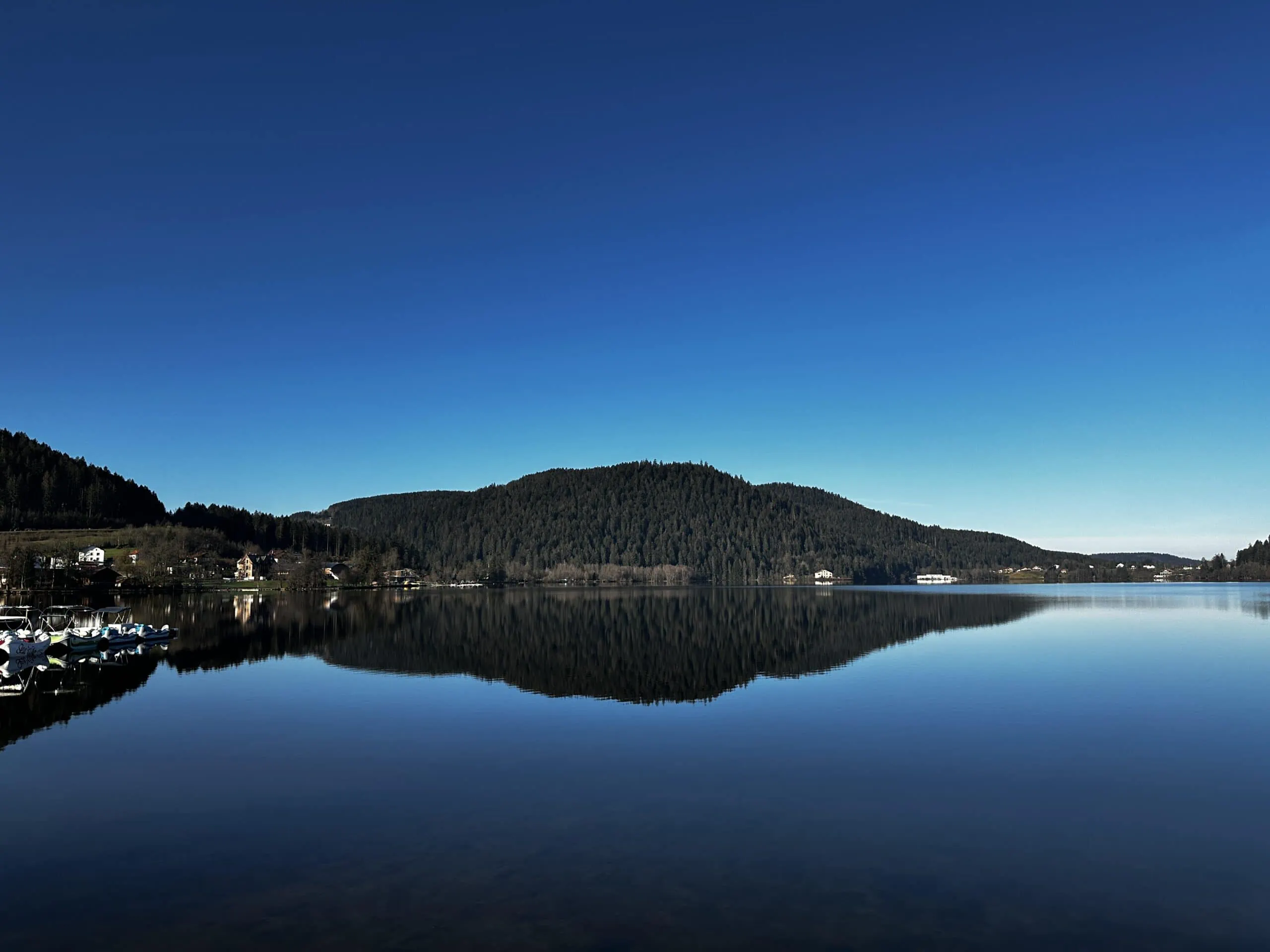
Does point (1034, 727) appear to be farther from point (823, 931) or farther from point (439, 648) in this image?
point (439, 648)

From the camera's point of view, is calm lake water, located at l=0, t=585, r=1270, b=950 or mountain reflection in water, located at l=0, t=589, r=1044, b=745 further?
mountain reflection in water, located at l=0, t=589, r=1044, b=745

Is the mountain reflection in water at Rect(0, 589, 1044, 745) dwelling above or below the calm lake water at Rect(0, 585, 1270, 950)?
below

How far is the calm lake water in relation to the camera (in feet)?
44.9

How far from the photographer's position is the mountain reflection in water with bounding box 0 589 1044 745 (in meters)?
42.4

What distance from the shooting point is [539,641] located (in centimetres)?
6662

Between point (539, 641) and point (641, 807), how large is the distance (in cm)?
4733

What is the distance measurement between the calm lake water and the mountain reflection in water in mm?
754

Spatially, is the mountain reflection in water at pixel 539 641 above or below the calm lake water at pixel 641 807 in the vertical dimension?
below

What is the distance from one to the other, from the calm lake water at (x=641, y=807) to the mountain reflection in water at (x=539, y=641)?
2.47 feet

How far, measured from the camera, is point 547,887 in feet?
49.0

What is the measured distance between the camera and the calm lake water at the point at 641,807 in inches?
538

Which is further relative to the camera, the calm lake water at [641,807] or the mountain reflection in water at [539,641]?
the mountain reflection in water at [539,641]

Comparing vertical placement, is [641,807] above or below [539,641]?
above

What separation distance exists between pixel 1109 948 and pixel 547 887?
9314 mm
